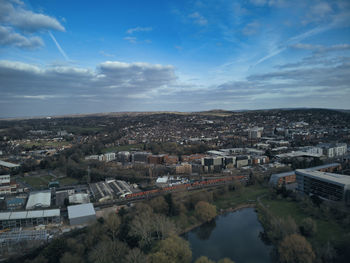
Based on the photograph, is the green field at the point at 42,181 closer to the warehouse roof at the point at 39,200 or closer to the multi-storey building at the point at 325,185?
the warehouse roof at the point at 39,200

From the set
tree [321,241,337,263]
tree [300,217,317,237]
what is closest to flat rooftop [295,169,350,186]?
tree [300,217,317,237]

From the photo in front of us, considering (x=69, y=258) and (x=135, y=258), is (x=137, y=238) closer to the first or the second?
(x=135, y=258)

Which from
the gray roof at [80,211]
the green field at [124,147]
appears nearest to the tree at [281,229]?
the gray roof at [80,211]

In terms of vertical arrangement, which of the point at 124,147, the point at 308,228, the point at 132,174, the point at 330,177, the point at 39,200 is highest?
the point at 330,177

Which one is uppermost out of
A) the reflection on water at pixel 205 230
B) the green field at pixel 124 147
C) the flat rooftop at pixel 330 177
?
the flat rooftop at pixel 330 177

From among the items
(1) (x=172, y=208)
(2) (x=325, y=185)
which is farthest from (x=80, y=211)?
(2) (x=325, y=185)
